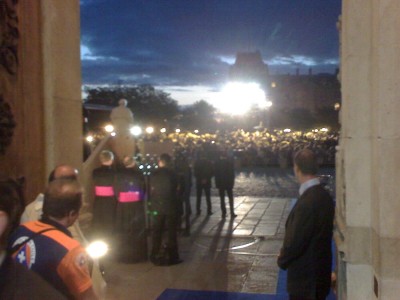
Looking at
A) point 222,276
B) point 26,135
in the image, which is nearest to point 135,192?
point 222,276

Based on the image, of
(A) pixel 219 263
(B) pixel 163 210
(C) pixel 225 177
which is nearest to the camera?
(B) pixel 163 210

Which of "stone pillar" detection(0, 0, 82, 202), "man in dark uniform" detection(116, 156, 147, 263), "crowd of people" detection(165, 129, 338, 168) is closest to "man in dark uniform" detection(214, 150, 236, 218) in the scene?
"man in dark uniform" detection(116, 156, 147, 263)

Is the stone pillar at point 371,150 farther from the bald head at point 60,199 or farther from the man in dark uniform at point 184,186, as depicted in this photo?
the man in dark uniform at point 184,186

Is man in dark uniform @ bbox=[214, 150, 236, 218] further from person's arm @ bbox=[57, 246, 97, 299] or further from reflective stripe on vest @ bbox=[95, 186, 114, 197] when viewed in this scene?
person's arm @ bbox=[57, 246, 97, 299]

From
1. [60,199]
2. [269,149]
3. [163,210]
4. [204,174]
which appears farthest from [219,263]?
[269,149]

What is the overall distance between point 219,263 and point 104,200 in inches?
86.7

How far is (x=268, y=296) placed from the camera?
26.5 feet

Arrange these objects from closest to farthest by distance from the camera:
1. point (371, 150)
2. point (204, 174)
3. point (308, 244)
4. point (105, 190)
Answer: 1. point (308, 244)
2. point (371, 150)
3. point (105, 190)
4. point (204, 174)

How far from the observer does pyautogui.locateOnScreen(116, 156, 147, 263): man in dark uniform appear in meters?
9.57

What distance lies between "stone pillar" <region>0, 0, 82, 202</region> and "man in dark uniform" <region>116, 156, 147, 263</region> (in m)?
2.98

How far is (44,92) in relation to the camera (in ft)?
19.6

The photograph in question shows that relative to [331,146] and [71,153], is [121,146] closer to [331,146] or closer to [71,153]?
[71,153]

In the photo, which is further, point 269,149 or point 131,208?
point 269,149

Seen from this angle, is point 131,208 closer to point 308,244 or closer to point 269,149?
point 308,244
